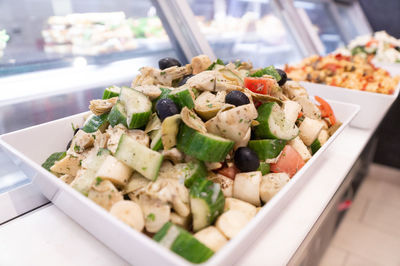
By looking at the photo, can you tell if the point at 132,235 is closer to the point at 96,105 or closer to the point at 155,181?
the point at 155,181

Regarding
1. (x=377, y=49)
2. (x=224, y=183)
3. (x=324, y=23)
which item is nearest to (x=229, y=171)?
(x=224, y=183)

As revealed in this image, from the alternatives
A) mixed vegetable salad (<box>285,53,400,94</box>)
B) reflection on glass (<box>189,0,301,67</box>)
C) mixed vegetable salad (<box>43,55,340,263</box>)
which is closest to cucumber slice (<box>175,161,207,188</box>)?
mixed vegetable salad (<box>43,55,340,263</box>)

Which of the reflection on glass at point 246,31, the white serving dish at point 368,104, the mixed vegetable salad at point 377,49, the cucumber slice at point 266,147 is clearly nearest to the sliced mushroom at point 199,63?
the cucumber slice at point 266,147

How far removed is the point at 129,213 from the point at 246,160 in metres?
0.29

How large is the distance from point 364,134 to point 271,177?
2.63 ft

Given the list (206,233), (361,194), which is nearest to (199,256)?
(206,233)

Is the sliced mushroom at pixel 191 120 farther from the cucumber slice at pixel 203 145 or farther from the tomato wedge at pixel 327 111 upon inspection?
the tomato wedge at pixel 327 111

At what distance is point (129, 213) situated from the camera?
0.58 meters

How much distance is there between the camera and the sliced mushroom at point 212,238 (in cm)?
57

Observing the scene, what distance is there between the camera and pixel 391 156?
105 inches

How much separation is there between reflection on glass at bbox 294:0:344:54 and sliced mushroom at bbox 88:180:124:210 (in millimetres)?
2867

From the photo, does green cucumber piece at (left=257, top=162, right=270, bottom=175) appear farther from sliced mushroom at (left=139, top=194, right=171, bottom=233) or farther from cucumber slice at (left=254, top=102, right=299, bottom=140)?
sliced mushroom at (left=139, top=194, right=171, bottom=233)

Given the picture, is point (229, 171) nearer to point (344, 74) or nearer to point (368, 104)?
point (368, 104)

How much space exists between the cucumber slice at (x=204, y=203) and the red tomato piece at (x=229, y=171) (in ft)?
0.42
